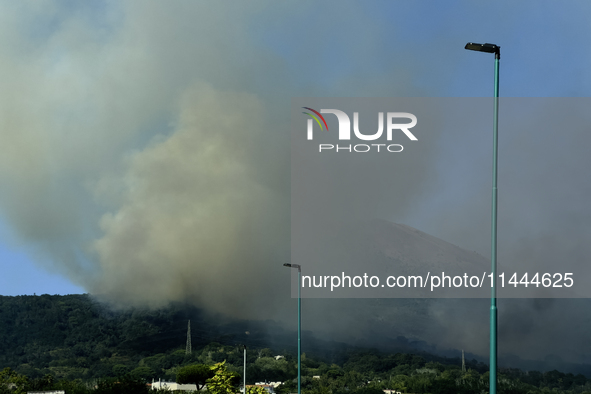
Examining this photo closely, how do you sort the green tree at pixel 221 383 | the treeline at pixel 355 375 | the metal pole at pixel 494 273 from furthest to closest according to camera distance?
the treeline at pixel 355 375 < the green tree at pixel 221 383 < the metal pole at pixel 494 273

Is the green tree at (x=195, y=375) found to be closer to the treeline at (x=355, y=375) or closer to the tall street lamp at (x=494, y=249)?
the treeline at (x=355, y=375)

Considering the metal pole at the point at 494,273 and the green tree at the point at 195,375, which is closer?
the metal pole at the point at 494,273

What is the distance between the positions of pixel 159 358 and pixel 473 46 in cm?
17982

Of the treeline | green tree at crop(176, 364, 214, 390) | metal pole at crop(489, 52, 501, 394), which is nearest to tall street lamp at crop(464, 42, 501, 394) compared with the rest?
metal pole at crop(489, 52, 501, 394)

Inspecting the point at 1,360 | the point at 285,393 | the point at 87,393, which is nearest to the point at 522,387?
the point at 285,393

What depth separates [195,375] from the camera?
11856cm

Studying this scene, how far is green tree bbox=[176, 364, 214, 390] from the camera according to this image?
117375 mm

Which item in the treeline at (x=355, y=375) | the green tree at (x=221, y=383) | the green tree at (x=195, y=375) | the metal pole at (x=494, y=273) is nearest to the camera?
the metal pole at (x=494, y=273)

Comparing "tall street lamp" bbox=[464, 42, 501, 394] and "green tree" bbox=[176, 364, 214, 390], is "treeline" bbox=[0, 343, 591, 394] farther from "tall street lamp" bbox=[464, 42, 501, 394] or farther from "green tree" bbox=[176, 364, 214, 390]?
"tall street lamp" bbox=[464, 42, 501, 394]

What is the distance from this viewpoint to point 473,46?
20.0 meters

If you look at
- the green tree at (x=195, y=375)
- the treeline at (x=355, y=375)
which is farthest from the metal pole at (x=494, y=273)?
the green tree at (x=195, y=375)

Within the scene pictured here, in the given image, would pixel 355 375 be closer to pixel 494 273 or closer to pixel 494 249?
pixel 494 249

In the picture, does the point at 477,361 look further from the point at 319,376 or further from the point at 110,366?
the point at 110,366

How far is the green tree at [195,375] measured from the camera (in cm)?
11738
